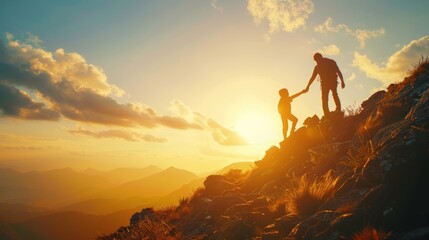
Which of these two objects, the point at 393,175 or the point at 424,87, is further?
the point at 424,87

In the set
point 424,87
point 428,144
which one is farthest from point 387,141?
point 424,87

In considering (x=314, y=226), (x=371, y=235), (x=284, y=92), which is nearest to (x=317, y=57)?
(x=284, y=92)

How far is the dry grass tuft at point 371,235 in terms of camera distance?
4.59 meters

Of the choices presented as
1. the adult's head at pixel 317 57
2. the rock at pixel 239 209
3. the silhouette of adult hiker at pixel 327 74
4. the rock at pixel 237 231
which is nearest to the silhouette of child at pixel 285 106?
the silhouette of adult hiker at pixel 327 74

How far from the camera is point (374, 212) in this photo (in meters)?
5.29

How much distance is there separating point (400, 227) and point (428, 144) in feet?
5.84

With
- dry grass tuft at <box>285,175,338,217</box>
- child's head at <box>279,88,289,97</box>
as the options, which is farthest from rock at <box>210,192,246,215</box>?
child's head at <box>279,88,289,97</box>

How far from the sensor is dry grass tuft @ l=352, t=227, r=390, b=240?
15.0ft

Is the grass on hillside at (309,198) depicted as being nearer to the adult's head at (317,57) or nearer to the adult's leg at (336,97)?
the adult's leg at (336,97)

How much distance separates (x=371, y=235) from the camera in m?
4.70

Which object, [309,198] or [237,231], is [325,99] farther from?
[237,231]

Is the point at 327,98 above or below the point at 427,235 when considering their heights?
above

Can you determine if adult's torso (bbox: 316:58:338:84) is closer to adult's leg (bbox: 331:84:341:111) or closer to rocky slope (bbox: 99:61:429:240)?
adult's leg (bbox: 331:84:341:111)

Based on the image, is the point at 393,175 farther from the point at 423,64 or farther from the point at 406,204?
the point at 423,64
